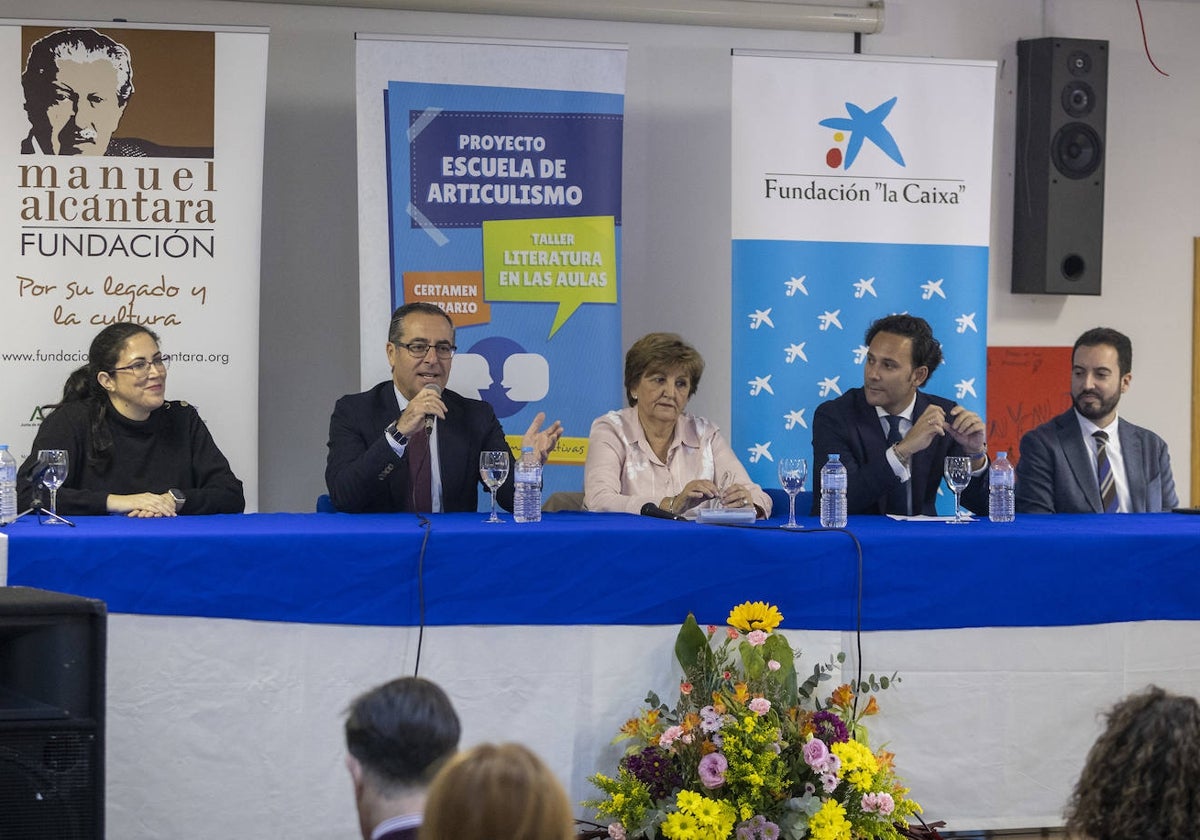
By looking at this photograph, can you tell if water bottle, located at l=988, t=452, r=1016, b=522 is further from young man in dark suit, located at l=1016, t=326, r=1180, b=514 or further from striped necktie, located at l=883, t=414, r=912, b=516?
young man in dark suit, located at l=1016, t=326, r=1180, b=514

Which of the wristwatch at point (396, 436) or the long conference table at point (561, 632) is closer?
the long conference table at point (561, 632)

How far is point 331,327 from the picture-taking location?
5555mm

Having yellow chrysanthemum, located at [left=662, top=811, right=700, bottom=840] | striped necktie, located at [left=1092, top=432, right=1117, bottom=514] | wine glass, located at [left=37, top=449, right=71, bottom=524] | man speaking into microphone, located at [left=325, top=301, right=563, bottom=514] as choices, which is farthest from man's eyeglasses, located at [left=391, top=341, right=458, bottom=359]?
striped necktie, located at [left=1092, top=432, right=1117, bottom=514]

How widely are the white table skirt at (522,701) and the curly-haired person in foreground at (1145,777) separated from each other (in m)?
1.73

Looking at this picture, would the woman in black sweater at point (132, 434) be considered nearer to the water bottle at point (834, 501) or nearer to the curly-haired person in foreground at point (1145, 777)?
the water bottle at point (834, 501)

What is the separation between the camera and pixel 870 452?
157 inches

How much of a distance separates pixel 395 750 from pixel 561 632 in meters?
1.51

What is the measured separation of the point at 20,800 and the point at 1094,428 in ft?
10.6

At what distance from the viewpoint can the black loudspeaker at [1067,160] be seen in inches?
231

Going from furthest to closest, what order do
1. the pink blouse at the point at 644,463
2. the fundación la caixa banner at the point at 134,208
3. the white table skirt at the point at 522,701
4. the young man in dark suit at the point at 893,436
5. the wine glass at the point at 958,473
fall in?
the fundación la caixa banner at the point at 134,208 < the pink blouse at the point at 644,463 < the young man in dark suit at the point at 893,436 < the wine glass at the point at 958,473 < the white table skirt at the point at 522,701

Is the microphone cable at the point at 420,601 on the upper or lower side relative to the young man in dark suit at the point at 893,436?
lower

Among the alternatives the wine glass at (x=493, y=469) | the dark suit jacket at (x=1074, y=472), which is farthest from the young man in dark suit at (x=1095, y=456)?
the wine glass at (x=493, y=469)

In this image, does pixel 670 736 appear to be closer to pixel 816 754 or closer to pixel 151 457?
pixel 816 754

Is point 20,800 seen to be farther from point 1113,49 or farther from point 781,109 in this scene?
point 1113,49
